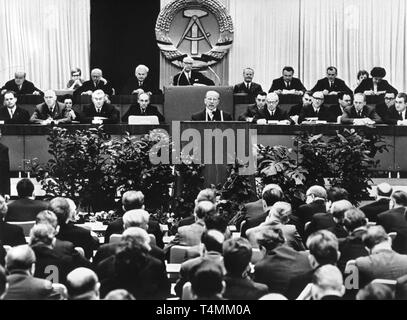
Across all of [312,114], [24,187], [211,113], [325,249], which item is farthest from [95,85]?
[325,249]

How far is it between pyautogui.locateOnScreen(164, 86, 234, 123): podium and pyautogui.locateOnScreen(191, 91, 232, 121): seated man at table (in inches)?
42.2

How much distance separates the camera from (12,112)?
11102 millimetres

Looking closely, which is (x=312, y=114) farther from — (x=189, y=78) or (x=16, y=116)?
(x=16, y=116)

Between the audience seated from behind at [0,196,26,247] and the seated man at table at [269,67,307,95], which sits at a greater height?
the seated man at table at [269,67,307,95]

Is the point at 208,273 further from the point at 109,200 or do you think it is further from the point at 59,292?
the point at 109,200

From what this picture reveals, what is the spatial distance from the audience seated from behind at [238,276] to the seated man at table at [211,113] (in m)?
6.59

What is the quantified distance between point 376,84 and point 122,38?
5249mm

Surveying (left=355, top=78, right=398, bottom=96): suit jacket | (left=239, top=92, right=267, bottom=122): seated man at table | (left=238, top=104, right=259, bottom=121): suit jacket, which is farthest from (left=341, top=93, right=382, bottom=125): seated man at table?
(left=355, top=78, right=398, bottom=96): suit jacket

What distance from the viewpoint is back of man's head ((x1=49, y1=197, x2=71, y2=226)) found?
18.8ft

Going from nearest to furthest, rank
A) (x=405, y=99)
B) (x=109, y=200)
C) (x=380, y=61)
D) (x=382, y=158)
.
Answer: (x=109, y=200), (x=382, y=158), (x=405, y=99), (x=380, y=61)

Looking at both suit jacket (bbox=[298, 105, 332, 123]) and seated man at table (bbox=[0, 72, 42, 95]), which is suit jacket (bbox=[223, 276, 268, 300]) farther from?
seated man at table (bbox=[0, 72, 42, 95])

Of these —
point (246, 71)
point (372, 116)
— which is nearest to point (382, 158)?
point (372, 116)

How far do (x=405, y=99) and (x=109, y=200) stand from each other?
5.16 metres

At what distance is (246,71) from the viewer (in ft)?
42.8
